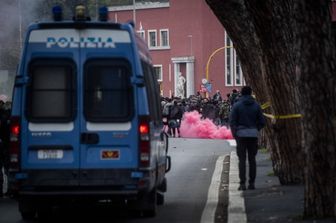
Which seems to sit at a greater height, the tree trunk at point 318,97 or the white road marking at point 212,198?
the tree trunk at point 318,97

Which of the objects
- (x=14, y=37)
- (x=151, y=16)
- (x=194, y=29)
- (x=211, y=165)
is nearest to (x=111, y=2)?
(x=151, y=16)

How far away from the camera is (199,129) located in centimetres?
4272

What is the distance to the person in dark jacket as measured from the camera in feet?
54.4

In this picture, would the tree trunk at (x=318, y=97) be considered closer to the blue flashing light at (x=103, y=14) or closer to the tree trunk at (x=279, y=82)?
the blue flashing light at (x=103, y=14)

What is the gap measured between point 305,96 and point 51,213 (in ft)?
14.5

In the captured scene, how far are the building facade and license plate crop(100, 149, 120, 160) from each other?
60.0 m

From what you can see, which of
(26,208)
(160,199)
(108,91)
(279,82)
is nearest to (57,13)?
(108,91)

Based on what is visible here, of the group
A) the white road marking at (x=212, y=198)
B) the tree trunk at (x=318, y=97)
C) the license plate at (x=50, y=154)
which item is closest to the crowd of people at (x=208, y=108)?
the white road marking at (x=212, y=198)

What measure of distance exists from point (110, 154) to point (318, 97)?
2700mm

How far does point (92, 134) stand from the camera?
12500 mm

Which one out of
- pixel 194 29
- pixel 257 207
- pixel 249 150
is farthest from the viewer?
pixel 194 29

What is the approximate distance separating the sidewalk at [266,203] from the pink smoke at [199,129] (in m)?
22.3

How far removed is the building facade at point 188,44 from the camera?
247ft

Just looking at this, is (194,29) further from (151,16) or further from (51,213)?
(51,213)
